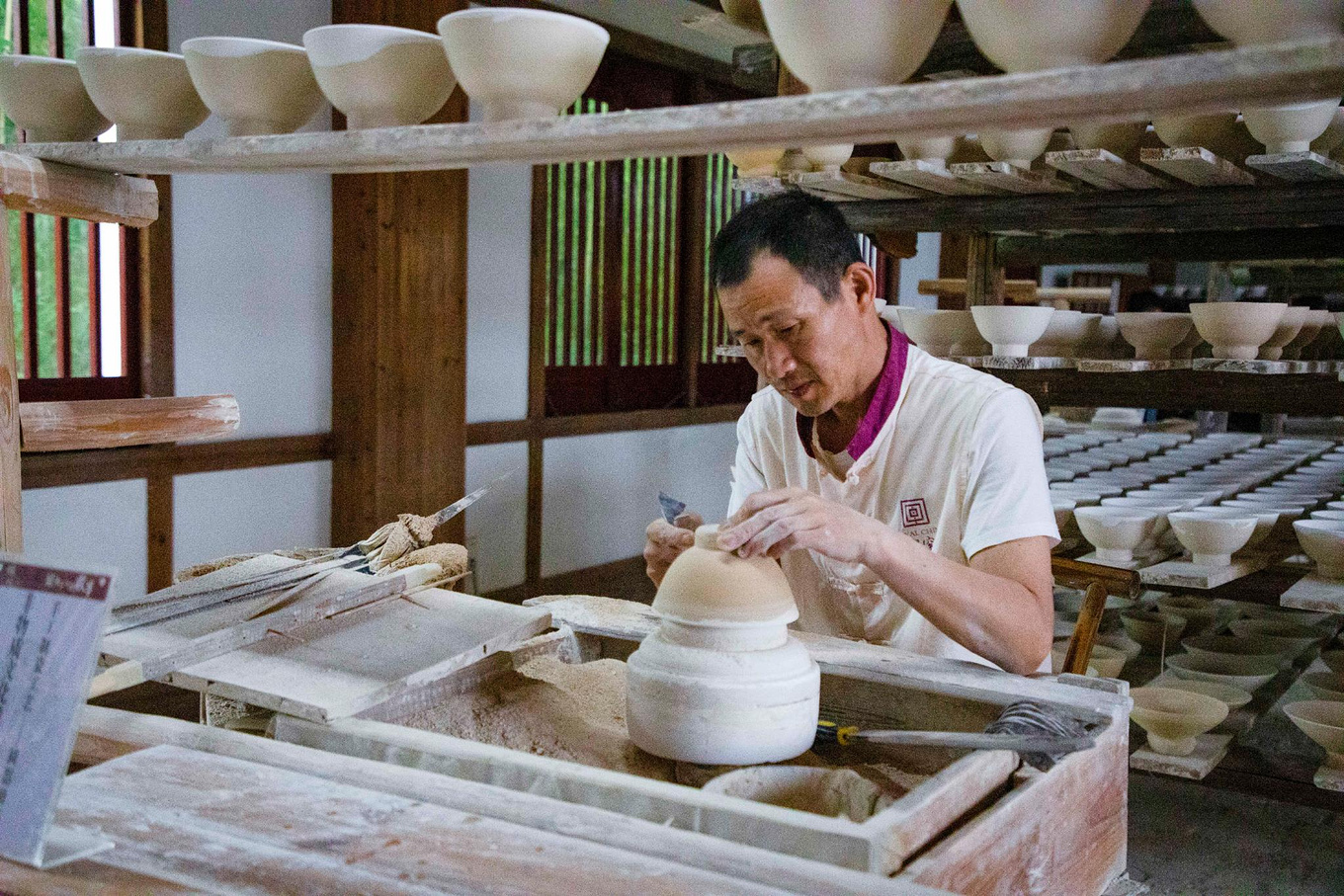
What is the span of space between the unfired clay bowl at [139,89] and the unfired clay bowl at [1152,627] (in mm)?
3699

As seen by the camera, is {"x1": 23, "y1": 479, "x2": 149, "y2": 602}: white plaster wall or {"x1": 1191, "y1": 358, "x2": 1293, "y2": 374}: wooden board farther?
{"x1": 23, "y1": 479, "x2": 149, "y2": 602}: white plaster wall

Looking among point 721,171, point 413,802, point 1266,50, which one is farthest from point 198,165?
point 721,171

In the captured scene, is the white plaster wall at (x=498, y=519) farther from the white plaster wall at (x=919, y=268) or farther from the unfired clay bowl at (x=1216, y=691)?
the white plaster wall at (x=919, y=268)

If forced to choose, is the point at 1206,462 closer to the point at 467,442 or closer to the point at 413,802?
the point at 467,442

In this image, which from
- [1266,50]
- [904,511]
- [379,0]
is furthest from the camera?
[379,0]

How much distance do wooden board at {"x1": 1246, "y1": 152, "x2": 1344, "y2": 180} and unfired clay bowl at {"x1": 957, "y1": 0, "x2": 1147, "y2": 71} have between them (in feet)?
6.66

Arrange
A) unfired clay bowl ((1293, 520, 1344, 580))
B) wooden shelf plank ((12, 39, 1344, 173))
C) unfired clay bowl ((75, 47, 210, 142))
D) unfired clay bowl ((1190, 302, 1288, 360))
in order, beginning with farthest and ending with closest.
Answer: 1. unfired clay bowl ((1190, 302, 1288, 360))
2. unfired clay bowl ((1293, 520, 1344, 580))
3. unfired clay bowl ((75, 47, 210, 142))
4. wooden shelf plank ((12, 39, 1344, 173))

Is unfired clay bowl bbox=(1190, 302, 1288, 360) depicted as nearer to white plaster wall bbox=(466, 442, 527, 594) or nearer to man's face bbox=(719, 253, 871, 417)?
man's face bbox=(719, 253, 871, 417)

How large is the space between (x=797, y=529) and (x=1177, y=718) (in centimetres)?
206

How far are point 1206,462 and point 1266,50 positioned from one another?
4.27 m

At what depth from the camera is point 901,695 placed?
1669 mm

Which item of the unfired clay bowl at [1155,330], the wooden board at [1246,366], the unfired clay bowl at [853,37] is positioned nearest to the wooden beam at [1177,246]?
the unfired clay bowl at [1155,330]

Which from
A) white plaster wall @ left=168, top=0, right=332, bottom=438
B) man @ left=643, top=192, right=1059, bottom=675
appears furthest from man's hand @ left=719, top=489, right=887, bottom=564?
white plaster wall @ left=168, top=0, right=332, bottom=438

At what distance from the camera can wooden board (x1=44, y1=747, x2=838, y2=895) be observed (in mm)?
1062
